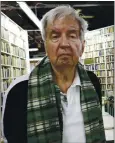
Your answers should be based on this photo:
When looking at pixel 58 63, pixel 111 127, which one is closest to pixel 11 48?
pixel 58 63

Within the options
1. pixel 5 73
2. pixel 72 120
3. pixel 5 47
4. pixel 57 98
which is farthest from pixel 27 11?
pixel 72 120

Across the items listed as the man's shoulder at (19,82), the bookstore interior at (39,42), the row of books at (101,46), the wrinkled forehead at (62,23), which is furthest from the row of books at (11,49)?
the row of books at (101,46)

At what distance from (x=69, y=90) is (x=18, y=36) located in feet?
2.38

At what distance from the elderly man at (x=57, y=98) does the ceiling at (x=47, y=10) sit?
8 centimetres

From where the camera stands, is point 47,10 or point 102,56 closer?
point 47,10

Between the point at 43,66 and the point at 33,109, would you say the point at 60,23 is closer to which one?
the point at 43,66

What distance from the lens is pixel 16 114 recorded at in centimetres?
207

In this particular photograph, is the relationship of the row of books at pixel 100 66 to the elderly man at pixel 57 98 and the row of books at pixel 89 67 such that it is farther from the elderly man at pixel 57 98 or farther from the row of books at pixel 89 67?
the elderly man at pixel 57 98

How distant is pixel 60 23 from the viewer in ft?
6.72

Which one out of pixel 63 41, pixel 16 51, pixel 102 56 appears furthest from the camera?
pixel 102 56

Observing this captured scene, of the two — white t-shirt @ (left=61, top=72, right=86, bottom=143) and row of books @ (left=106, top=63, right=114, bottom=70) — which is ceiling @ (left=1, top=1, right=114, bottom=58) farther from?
white t-shirt @ (left=61, top=72, right=86, bottom=143)

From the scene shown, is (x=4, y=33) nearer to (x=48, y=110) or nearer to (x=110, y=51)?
(x=48, y=110)

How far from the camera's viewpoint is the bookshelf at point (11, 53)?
2113mm

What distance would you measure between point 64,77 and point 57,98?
0.72 ft
